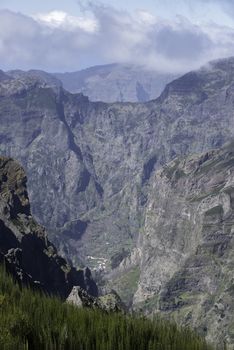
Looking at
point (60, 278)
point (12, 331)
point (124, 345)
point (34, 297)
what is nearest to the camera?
point (12, 331)

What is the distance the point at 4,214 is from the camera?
620 ft

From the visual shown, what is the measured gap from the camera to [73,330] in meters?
18.8

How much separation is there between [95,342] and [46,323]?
5.28ft

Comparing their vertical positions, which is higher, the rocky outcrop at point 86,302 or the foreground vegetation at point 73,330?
the rocky outcrop at point 86,302

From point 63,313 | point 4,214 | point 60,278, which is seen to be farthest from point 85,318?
point 4,214

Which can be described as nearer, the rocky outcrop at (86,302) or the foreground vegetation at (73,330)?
the foreground vegetation at (73,330)

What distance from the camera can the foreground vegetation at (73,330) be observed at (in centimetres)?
1778

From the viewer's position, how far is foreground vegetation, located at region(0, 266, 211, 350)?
17.8 meters

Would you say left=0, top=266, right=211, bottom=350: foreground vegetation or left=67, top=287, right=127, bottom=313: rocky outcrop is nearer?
left=0, top=266, right=211, bottom=350: foreground vegetation

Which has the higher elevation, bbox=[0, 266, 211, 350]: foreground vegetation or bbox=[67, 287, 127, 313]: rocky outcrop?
bbox=[67, 287, 127, 313]: rocky outcrop

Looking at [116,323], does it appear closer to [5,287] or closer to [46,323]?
[46,323]

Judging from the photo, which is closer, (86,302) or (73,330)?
(73,330)

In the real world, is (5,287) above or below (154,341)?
above

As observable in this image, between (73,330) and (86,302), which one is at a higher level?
(86,302)
